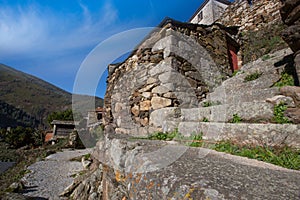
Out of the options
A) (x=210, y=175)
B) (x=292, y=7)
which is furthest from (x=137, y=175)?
(x=292, y=7)

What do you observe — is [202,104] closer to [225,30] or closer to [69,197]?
[225,30]

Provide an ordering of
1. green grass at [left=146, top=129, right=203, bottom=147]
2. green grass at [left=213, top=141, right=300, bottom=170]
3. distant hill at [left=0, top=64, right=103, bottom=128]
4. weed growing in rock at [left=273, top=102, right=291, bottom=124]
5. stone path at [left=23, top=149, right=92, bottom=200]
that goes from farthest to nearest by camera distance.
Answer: distant hill at [left=0, top=64, right=103, bottom=128] < stone path at [left=23, top=149, right=92, bottom=200] < green grass at [left=146, top=129, right=203, bottom=147] < weed growing in rock at [left=273, top=102, right=291, bottom=124] < green grass at [left=213, top=141, right=300, bottom=170]

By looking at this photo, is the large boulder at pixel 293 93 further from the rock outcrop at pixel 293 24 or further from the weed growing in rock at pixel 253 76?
the weed growing in rock at pixel 253 76

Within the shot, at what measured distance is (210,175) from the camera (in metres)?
0.94

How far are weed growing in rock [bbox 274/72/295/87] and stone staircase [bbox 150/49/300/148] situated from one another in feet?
0.25

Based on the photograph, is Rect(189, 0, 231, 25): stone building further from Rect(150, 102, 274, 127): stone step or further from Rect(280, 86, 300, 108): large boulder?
Rect(280, 86, 300, 108): large boulder

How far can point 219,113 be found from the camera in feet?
7.25

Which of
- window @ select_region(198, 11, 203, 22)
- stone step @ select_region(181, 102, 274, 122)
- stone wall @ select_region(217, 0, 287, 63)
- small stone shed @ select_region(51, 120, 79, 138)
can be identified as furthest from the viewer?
small stone shed @ select_region(51, 120, 79, 138)

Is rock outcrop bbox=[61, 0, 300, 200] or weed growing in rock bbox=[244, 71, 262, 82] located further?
weed growing in rock bbox=[244, 71, 262, 82]

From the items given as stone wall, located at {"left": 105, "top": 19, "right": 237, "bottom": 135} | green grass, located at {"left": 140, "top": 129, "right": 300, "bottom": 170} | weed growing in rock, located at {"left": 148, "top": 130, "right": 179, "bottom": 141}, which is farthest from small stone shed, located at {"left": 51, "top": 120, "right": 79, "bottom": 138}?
green grass, located at {"left": 140, "top": 129, "right": 300, "bottom": 170}

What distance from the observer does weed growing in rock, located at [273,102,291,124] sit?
5.33ft

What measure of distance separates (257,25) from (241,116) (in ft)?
20.1

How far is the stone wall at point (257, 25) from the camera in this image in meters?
4.95

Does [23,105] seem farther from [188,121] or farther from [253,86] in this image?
[253,86]
